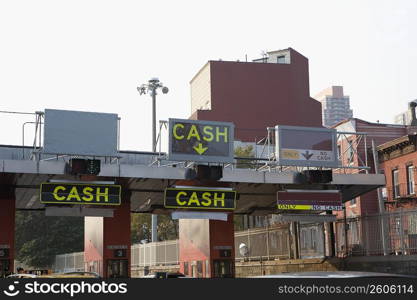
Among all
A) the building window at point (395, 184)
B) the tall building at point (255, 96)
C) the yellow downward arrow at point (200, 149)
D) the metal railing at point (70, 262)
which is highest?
the tall building at point (255, 96)

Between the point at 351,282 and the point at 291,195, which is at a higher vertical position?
the point at 291,195

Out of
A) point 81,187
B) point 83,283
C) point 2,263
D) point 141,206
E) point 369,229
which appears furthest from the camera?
point 141,206

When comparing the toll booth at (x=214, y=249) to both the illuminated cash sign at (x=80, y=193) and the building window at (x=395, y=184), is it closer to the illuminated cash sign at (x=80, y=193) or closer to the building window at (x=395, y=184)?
the illuminated cash sign at (x=80, y=193)

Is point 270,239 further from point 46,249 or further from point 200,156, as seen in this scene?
point 46,249

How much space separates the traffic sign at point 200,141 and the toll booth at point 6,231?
6.36 m

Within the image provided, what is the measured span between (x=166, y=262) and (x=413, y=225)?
61.6 feet

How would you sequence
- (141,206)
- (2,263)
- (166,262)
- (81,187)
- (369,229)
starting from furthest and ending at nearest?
(166,262)
(141,206)
(369,229)
(2,263)
(81,187)

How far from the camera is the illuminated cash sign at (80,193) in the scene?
21391mm

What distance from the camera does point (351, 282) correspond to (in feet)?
21.3

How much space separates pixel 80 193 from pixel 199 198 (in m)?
4.08

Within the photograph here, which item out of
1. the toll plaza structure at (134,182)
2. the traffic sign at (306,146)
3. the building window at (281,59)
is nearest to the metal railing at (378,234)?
the toll plaza structure at (134,182)

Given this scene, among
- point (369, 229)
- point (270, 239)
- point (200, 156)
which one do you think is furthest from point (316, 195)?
point (270, 239)

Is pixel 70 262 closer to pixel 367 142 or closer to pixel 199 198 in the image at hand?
pixel 367 142

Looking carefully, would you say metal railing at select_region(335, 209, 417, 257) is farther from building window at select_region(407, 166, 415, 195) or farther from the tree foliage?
the tree foliage
